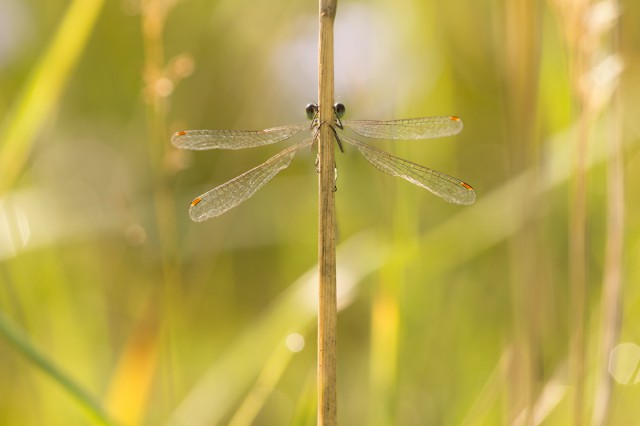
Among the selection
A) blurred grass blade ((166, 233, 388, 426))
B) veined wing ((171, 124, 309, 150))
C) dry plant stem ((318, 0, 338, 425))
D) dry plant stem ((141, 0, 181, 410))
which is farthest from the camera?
blurred grass blade ((166, 233, 388, 426))

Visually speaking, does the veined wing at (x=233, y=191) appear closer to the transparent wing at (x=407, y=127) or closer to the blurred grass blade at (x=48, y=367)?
the transparent wing at (x=407, y=127)

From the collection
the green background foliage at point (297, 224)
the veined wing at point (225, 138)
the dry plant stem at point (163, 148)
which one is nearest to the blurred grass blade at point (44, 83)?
the green background foliage at point (297, 224)

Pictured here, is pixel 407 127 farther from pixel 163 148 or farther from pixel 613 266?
pixel 163 148

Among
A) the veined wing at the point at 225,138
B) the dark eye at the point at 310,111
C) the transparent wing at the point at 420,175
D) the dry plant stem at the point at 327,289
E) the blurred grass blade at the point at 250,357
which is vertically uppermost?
the dark eye at the point at 310,111

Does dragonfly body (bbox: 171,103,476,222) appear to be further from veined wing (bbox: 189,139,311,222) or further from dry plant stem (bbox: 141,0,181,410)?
dry plant stem (bbox: 141,0,181,410)

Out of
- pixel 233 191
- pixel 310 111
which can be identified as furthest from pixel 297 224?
pixel 310 111

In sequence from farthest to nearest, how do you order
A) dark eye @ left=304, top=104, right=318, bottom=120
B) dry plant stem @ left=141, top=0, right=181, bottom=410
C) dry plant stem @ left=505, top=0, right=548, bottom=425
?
dry plant stem @ left=141, top=0, right=181, bottom=410 → dry plant stem @ left=505, top=0, right=548, bottom=425 → dark eye @ left=304, top=104, right=318, bottom=120

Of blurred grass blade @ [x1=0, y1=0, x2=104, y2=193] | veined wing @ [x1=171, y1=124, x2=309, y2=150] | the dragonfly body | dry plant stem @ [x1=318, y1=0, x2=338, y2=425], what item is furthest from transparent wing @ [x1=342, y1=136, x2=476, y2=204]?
blurred grass blade @ [x1=0, y1=0, x2=104, y2=193]

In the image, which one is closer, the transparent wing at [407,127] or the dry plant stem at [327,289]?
the dry plant stem at [327,289]
